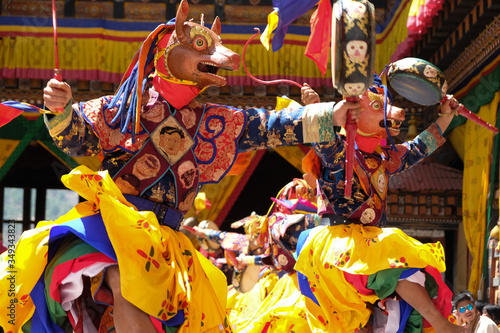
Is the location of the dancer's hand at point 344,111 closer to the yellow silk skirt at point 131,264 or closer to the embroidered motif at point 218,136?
the embroidered motif at point 218,136

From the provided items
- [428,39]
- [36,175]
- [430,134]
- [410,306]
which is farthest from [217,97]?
[410,306]

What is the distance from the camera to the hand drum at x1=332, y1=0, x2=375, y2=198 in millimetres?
2361

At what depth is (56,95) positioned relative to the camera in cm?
233

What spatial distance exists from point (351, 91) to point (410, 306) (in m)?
1.09

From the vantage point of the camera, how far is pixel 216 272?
8.54 feet

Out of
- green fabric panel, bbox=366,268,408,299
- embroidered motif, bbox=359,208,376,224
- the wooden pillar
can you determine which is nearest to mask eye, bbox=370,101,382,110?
embroidered motif, bbox=359,208,376,224

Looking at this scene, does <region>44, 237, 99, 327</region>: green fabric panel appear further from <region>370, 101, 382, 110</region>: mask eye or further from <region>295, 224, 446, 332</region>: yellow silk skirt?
<region>370, 101, 382, 110</region>: mask eye

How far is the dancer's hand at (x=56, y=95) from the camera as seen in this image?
2.33 metres

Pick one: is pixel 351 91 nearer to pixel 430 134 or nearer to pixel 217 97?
pixel 430 134

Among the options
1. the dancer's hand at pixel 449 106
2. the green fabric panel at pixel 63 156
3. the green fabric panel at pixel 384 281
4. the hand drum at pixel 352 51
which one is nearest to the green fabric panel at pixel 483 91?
the dancer's hand at pixel 449 106

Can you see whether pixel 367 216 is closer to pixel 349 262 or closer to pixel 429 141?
pixel 349 262

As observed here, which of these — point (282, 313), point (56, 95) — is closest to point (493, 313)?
point (282, 313)

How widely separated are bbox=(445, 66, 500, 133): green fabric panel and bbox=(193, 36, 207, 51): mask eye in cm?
369

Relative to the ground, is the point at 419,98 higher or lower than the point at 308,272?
higher
